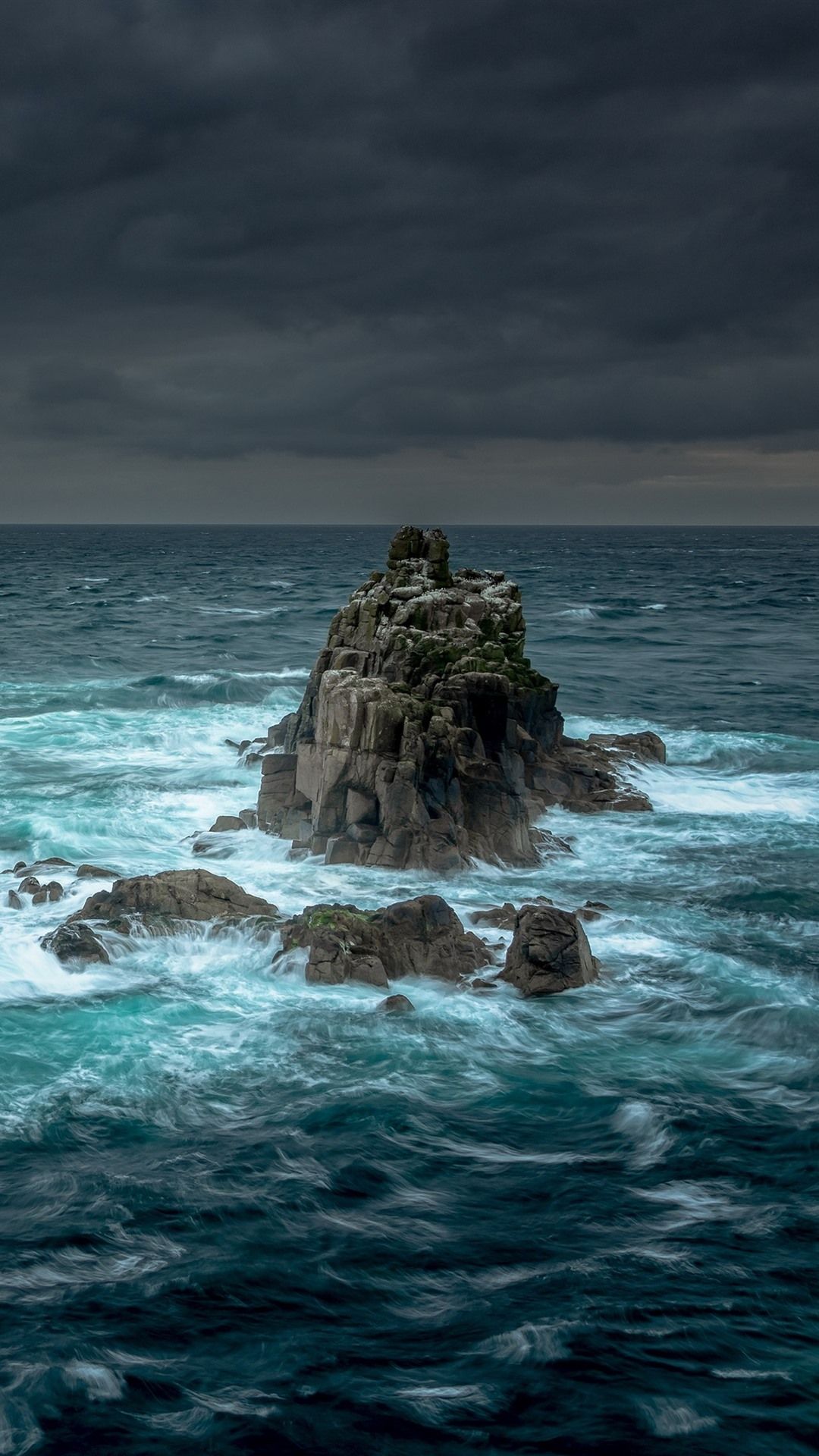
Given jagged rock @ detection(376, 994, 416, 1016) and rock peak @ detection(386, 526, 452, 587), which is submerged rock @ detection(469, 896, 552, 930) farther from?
rock peak @ detection(386, 526, 452, 587)

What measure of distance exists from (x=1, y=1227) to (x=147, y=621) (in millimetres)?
72767

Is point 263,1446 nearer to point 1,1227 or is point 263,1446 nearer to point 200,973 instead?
point 1,1227

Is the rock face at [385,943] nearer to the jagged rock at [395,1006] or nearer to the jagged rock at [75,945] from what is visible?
the jagged rock at [395,1006]

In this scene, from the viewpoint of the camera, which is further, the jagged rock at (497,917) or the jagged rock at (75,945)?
the jagged rock at (497,917)

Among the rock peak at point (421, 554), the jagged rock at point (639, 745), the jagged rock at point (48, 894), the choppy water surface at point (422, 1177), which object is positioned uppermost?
the rock peak at point (421, 554)

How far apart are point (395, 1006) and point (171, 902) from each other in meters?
5.99

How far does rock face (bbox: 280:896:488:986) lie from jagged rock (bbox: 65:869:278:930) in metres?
1.54

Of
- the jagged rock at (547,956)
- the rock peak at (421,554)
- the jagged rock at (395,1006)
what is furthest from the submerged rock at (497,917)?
the rock peak at (421,554)

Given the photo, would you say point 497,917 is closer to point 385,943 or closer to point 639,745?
point 385,943

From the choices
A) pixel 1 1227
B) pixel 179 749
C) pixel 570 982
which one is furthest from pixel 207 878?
pixel 179 749

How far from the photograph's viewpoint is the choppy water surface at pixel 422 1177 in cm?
1148

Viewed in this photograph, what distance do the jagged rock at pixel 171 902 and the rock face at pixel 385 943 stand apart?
1538mm

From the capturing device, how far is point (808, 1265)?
13.3 metres

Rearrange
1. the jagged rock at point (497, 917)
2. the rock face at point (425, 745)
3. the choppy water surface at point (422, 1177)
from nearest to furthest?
the choppy water surface at point (422, 1177), the jagged rock at point (497, 917), the rock face at point (425, 745)
